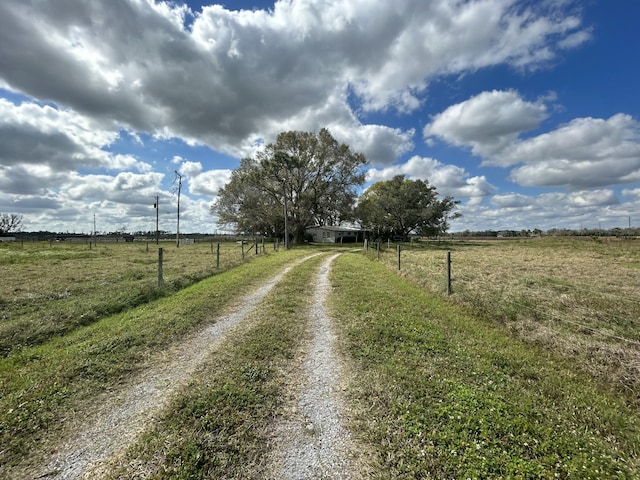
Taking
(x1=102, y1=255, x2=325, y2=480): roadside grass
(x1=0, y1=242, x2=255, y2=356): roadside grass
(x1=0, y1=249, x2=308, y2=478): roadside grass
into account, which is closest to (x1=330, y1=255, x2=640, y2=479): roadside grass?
(x1=102, y1=255, x2=325, y2=480): roadside grass

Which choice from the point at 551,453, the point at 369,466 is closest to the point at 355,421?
the point at 369,466

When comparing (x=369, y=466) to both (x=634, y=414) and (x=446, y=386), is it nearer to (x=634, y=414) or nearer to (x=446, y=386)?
(x=446, y=386)

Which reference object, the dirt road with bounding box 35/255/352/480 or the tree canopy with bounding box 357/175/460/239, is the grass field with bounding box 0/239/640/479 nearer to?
the dirt road with bounding box 35/255/352/480

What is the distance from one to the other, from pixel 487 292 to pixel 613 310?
304 cm

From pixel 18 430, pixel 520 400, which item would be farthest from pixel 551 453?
pixel 18 430

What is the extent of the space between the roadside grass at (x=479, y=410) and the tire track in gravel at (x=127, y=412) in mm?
2627

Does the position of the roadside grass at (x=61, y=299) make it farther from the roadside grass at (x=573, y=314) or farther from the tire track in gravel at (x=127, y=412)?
the roadside grass at (x=573, y=314)

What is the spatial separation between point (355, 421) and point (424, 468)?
0.92 meters

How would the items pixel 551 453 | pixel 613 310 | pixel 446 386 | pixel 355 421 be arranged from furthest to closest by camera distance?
pixel 613 310, pixel 446 386, pixel 355 421, pixel 551 453

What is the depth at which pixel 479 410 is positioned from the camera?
3.63 meters

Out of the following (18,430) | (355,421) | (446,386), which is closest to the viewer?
(18,430)

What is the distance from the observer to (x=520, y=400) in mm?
3930

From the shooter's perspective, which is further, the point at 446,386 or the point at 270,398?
the point at 446,386

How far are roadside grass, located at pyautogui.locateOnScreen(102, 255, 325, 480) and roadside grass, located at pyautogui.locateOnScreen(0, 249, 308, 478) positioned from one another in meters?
1.12
